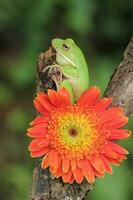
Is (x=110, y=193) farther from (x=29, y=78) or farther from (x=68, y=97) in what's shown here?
(x=68, y=97)

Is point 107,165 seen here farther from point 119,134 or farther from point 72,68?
point 72,68

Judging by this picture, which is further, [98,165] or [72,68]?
[72,68]

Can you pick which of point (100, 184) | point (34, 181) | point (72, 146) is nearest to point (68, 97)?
point (72, 146)

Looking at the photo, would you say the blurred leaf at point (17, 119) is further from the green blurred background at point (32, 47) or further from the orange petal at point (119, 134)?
the orange petal at point (119, 134)

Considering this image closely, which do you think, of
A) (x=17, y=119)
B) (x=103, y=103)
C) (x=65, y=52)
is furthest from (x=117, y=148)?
(x=17, y=119)

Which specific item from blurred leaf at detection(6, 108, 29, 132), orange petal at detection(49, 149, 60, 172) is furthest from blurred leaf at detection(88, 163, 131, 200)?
orange petal at detection(49, 149, 60, 172)

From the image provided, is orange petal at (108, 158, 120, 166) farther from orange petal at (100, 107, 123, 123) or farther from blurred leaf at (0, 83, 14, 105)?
blurred leaf at (0, 83, 14, 105)
